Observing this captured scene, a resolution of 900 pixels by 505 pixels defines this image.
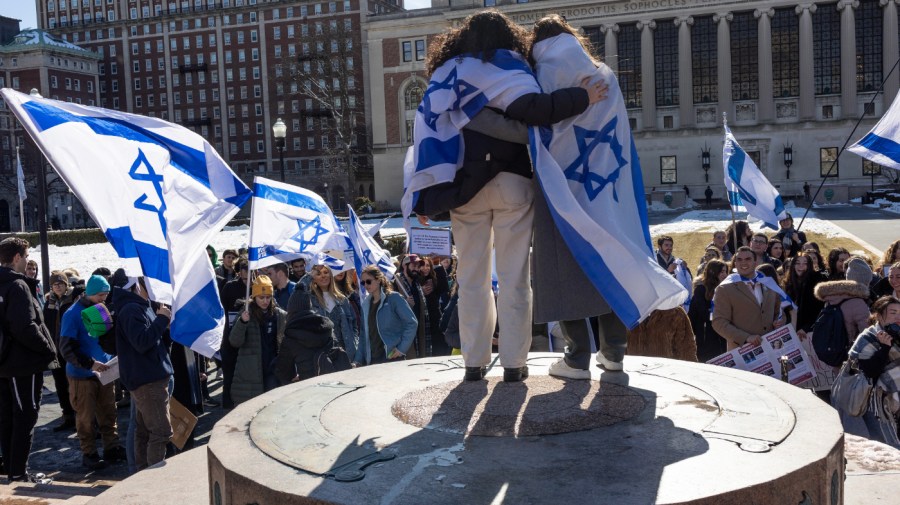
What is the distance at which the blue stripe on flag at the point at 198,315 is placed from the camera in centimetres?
615

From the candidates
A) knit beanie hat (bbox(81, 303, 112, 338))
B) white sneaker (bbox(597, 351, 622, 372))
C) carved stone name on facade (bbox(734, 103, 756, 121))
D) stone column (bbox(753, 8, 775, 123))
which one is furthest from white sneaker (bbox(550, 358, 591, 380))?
carved stone name on facade (bbox(734, 103, 756, 121))

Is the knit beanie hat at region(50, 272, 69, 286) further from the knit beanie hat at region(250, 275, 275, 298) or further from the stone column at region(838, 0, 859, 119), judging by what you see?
the stone column at region(838, 0, 859, 119)

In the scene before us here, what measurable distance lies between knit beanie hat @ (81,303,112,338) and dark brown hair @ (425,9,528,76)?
4.39m

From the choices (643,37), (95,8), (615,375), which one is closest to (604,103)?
(615,375)

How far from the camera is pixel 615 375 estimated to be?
17.2ft

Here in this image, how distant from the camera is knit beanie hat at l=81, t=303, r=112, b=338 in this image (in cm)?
785

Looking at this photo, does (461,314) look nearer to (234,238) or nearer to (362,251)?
(362,251)

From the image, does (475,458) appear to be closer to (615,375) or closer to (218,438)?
(218,438)

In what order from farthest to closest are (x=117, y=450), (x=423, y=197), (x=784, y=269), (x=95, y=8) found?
(x=95, y=8), (x=784, y=269), (x=117, y=450), (x=423, y=197)

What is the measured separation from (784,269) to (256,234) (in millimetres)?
6985

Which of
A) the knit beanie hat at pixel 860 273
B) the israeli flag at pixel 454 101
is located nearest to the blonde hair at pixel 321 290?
the israeli flag at pixel 454 101

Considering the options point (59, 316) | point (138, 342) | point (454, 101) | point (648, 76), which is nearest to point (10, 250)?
point (138, 342)

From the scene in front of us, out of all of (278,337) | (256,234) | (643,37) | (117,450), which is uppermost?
(643,37)

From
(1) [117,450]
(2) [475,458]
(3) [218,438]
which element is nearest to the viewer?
(2) [475,458]
